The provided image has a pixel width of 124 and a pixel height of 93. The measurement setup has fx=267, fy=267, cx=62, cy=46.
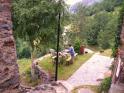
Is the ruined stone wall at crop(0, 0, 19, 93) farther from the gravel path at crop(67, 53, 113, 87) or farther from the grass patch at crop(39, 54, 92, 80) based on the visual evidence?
the grass patch at crop(39, 54, 92, 80)

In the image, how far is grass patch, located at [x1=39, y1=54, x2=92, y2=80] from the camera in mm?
13932

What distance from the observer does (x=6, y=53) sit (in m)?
3.96

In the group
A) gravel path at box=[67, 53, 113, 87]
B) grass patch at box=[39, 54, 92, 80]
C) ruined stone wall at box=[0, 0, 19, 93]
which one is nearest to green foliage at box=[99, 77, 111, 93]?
gravel path at box=[67, 53, 113, 87]

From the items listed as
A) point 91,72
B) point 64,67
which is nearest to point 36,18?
point 64,67

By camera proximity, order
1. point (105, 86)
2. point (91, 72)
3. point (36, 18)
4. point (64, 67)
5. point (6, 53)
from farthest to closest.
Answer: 1. point (64, 67)
2. point (91, 72)
3. point (36, 18)
4. point (105, 86)
5. point (6, 53)

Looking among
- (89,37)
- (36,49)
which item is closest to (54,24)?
(36,49)

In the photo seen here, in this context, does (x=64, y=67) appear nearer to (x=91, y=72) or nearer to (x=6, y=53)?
(x=91, y=72)

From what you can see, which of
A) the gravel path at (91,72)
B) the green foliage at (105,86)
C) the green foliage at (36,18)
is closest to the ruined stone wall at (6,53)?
the green foliage at (105,86)

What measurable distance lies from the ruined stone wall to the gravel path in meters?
8.76

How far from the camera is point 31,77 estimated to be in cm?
1535

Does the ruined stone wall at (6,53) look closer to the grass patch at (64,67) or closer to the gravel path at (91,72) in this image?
the gravel path at (91,72)

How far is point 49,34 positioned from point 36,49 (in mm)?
1956

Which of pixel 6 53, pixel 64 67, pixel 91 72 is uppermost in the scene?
pixel 6 53

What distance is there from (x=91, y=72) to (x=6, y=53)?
10860 millimetres
